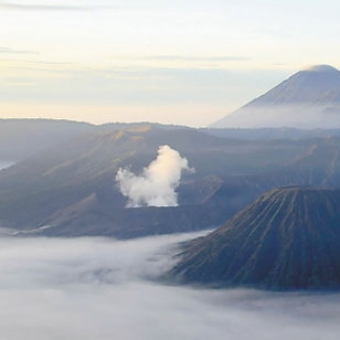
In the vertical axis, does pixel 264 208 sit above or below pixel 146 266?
above

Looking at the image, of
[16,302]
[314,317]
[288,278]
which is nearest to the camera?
[314,317]

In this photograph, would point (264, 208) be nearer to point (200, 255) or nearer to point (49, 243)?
point (200, 255)

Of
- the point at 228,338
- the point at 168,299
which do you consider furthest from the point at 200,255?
the point at 228,338

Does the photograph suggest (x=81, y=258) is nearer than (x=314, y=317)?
No

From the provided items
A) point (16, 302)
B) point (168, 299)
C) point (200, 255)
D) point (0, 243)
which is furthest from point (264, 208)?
point (0, 243)

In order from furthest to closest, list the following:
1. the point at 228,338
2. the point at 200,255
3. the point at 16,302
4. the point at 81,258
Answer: the point at 81,258 → the point at 200,255 → the point at 16,302 → the point at 228,338

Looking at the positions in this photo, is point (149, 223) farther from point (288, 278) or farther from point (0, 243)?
point (288, 278)
